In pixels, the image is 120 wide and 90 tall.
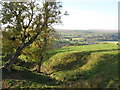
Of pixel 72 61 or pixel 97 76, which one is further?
pixel 72 61

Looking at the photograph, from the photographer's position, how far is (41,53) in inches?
1183

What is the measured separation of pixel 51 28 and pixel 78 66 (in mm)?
8703

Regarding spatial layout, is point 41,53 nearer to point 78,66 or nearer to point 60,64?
point 60,64

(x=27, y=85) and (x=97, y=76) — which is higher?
(x=97, y=76)

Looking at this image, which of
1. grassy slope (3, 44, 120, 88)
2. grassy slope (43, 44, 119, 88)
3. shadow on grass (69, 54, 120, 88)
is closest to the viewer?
shadow on grass (69, 54, 120, 88)

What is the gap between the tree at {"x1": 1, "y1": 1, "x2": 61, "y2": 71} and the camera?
25.9 m

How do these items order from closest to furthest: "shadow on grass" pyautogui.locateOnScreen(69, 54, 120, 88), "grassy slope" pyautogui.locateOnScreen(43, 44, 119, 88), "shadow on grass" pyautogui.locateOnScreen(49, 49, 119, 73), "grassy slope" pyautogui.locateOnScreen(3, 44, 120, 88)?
"shadow on grass" pyautogui.locateOnScreen(69, 54, 120, 88), "grassy slope" pyautogui.locateOnScreen(43, 44, 119, 88), "grassy slope" pyautogui.locateOnScreen(3, 44, 120, 88), "shadow on grass" pyautogui.locateOnScreen(49, 49, 119, 73)

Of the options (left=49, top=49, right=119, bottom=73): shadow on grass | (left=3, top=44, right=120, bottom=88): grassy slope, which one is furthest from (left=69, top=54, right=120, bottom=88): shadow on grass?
(left=49, top=49, right=119, bottom=73): shadow on grass

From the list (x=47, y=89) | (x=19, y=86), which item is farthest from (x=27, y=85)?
(x=47, y=89)

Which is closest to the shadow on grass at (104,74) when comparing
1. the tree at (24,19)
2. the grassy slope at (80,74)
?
the grassy slope at (80,74)

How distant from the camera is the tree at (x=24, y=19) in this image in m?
25.9

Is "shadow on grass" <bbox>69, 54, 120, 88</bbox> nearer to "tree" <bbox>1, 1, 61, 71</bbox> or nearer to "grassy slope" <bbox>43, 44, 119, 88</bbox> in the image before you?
"grassy slope" <bbox>43, 44, 119, 88</bbox>

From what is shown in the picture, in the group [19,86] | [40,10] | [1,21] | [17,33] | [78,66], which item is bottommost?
[19,86]

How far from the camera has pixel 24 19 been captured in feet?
89.6
